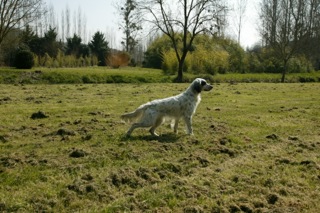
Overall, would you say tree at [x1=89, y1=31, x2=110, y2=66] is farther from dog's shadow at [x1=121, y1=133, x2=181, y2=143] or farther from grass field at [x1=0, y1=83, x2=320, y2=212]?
dog's shadow at [x1=121, y1=133, x2=181, y2=143]

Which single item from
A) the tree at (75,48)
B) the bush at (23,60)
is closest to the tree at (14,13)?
the bush at (23,60)

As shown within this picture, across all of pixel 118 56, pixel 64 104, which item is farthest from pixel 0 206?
pixel 118 56

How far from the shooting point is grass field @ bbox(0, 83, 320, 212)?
5059 mm

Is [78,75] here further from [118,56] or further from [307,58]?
[307,58]

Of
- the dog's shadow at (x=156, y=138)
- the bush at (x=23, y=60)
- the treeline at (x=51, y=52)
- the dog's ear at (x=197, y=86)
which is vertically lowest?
the dog's shadow at (x=156, y=138)

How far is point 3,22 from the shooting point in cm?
3438

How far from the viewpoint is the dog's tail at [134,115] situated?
31.0 feet

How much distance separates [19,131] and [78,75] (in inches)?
952

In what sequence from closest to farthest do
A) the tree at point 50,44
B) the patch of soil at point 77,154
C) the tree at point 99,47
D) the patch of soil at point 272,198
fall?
1. the patch of soil at point 272,198
2. the patch of soil at point 77,154
3. the tree at point 50,44
4. the tree at point 99,47

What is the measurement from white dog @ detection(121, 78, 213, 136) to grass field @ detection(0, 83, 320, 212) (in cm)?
39

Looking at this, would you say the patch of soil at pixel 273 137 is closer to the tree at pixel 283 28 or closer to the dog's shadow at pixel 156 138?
the dog's shadow at pixel 156 138

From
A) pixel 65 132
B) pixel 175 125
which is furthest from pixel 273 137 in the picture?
pixel 65 132

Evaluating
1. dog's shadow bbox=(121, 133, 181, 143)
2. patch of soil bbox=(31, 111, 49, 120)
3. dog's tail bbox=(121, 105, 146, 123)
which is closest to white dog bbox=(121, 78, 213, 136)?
dog's tail bbox=(121, 105, 146, 123)

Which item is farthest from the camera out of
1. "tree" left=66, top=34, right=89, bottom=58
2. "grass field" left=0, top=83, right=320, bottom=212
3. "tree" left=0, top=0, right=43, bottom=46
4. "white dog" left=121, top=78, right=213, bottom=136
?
"tree" left=66, top=34, right=89, bottom=58
